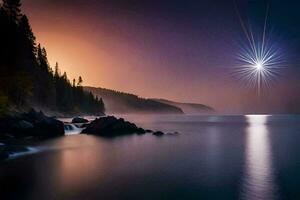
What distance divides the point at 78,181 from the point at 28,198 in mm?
5854

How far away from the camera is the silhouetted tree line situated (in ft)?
249

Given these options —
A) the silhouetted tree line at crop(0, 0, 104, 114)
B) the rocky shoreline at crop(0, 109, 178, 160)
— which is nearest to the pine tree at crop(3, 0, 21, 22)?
the silhouetted tree line at crop(0, 0, 104, 114)

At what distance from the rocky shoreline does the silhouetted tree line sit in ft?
15.4

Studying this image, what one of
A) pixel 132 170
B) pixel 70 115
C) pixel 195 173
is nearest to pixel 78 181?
pixel 132 170

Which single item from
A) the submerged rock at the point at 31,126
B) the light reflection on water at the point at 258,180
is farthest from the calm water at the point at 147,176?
the submerged rock at the point at 31,126

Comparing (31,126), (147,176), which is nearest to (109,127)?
(31,126)

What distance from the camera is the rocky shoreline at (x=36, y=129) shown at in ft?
163

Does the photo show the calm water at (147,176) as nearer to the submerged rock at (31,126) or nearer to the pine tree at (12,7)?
the submerged rock at (31,126)

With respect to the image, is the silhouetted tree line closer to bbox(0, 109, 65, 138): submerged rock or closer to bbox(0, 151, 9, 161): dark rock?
bbox(0, 109, 65, 138): submerged rock

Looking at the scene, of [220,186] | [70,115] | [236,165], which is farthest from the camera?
[70,115]

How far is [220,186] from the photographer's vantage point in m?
25.1

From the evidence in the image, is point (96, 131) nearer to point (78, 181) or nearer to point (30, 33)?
point (78, 181)

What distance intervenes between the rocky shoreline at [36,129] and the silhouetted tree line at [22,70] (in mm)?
4708

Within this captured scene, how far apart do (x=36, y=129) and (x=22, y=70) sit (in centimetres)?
4026
